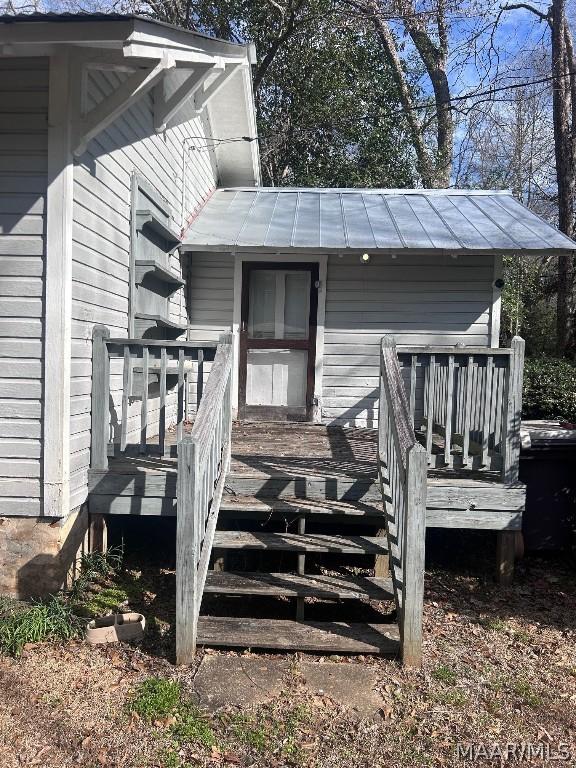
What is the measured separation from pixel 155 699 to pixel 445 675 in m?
1.53

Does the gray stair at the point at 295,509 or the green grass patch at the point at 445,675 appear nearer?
the green grass patch at the point at 445,675

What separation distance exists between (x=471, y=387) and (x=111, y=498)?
2766 millimetres

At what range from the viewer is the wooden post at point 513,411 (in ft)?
14.2

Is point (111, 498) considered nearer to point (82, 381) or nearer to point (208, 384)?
point (82, 381)

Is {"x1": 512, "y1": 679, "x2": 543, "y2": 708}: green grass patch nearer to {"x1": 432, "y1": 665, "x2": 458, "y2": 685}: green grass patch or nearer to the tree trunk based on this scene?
{"x1": 432, "y1": 665, "x2": 458, "y2": 685}: green grass patch

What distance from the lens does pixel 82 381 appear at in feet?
13.7

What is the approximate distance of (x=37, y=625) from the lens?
3.58 metres

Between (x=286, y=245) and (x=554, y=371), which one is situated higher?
(x=286, y=245)

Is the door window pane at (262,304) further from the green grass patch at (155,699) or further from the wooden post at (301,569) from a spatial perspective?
the green grass patch at (155,699)

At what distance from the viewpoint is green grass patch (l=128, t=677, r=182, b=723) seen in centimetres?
289

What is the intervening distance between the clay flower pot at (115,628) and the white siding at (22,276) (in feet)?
2.72

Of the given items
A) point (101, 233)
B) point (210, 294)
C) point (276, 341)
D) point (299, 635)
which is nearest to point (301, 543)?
point (299, 635)

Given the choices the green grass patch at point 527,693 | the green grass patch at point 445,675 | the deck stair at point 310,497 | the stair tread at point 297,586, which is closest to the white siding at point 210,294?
the deck stair at point 310,497

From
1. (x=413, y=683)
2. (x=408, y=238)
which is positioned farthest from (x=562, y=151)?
(x=413, y=683)
